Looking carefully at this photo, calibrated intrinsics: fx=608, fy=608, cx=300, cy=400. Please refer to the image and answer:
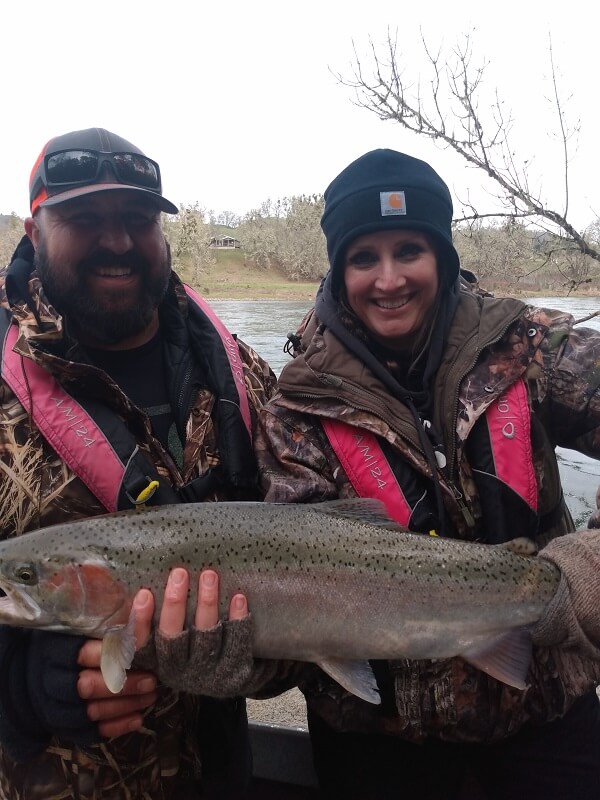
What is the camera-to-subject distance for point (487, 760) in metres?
2.56

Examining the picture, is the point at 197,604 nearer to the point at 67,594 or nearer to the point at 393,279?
the point at 67,594

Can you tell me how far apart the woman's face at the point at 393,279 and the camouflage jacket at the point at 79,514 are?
3.13 feet

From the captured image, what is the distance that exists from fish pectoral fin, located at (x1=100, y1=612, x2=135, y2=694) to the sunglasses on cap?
6.27 ft

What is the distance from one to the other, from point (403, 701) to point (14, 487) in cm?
174

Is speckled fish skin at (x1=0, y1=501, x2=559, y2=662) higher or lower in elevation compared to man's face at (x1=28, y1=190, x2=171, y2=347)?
lower

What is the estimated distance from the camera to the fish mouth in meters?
2.12

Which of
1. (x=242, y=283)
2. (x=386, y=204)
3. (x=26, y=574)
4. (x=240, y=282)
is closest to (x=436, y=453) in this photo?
(x=386, y=204)

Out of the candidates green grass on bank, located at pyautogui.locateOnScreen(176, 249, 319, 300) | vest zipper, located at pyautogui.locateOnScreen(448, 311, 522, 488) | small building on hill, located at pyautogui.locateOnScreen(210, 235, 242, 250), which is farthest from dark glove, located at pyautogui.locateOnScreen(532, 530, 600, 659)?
small building on hill, located at pyautogui.locateOnScreen(210, 235, 242, 250)

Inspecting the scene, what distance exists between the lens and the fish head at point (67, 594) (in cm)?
215

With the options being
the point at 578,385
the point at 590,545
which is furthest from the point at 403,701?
the point at 578,385

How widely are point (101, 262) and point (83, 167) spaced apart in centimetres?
45

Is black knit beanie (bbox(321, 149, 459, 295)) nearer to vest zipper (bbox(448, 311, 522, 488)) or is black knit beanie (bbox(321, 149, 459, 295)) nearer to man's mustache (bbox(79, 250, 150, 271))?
vest zipper (bbox(448, 311, 522, 488))

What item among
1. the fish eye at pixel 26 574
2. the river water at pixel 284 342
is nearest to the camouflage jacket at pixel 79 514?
the fish eye at pixel 26 574

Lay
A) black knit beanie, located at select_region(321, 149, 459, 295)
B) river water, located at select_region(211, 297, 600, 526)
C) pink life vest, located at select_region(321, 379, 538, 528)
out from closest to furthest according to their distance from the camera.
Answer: pink life vest, located at select_region(321, 379, 538, 528) < black knit beanie, located at select_region(321, 149, 459, 295) < river water, located at select_region(211, 297, 600, 526)
